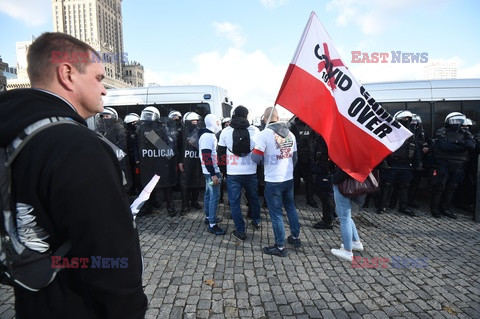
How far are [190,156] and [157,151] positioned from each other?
71 cm

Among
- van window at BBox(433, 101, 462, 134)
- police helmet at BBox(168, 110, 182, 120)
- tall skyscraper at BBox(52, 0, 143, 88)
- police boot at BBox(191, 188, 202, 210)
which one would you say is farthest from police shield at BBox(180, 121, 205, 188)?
tall skyscraper at BBox(52, 0, 143, 88)

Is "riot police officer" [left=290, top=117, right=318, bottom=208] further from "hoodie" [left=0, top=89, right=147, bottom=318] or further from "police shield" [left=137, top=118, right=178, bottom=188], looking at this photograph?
"hoodie" [left=0, top=89, right=147, bottom=318]

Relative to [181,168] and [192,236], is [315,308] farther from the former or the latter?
[181,168]

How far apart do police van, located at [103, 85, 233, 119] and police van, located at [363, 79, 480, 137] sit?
167 inches

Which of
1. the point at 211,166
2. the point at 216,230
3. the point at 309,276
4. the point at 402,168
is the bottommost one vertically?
the point at 309,276

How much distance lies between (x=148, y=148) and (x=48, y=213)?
16.4 feet

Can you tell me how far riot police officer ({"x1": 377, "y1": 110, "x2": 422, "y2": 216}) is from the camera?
5734 millimetres

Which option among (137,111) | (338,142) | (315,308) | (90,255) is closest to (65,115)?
(90,255)

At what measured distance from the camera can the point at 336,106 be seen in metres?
3.38

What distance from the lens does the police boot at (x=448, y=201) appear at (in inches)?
228

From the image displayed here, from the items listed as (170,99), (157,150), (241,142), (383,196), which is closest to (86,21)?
(170,99)
